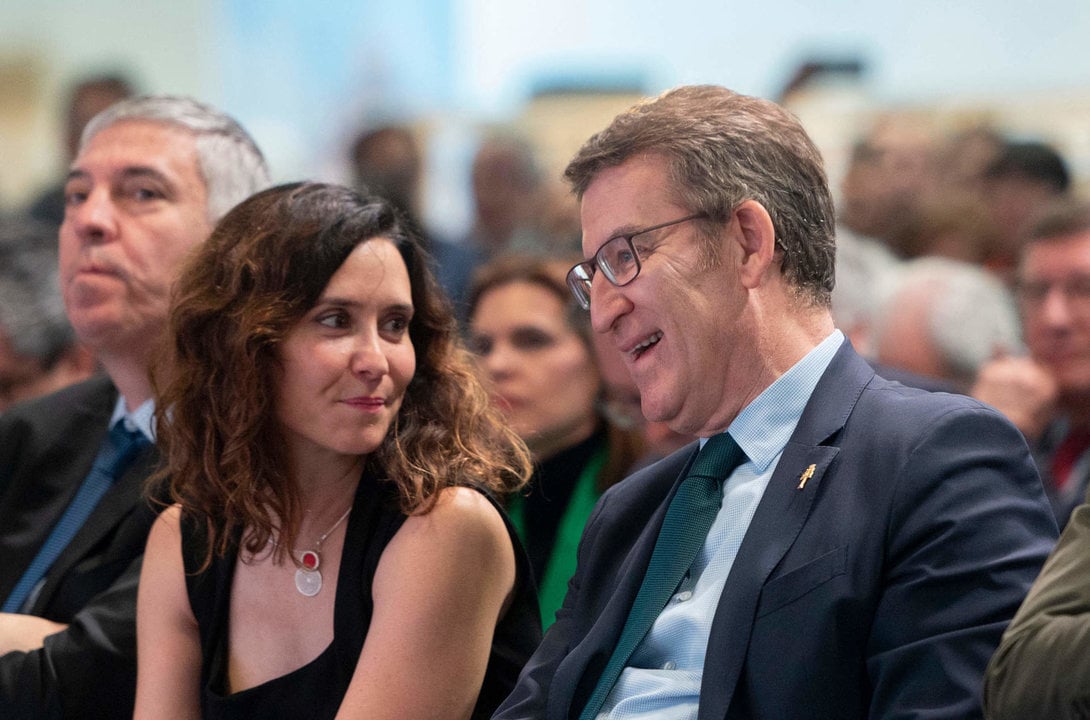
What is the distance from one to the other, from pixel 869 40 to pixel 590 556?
5.40m

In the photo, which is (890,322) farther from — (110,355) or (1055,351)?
(110,355)

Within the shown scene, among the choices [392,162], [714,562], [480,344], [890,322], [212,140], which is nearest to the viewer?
[714,562]

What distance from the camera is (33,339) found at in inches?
179

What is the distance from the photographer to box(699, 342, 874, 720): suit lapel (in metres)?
1.90

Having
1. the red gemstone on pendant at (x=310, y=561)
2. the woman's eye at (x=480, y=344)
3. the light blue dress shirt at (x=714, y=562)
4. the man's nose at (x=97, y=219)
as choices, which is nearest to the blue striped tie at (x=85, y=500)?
the man's nose at (x=97, y=219)

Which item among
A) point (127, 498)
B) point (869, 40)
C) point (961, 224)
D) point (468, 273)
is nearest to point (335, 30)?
point (468, 273)

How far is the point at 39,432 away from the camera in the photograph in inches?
126

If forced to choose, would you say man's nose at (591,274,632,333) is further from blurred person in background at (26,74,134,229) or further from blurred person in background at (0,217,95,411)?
→ blurred person in background at (26,74,134,229)

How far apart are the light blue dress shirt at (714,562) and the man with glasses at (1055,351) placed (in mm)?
1994

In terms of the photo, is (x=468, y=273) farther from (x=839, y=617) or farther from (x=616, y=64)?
(x=839, y=617)

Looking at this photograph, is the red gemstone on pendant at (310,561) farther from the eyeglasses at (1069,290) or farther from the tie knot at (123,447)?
the eyeglasses at (1069,290)

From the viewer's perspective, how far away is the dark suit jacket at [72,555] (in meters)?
2.66

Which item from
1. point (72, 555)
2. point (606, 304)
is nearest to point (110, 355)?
point (72, 555)

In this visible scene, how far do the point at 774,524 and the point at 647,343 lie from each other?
0.39 m
